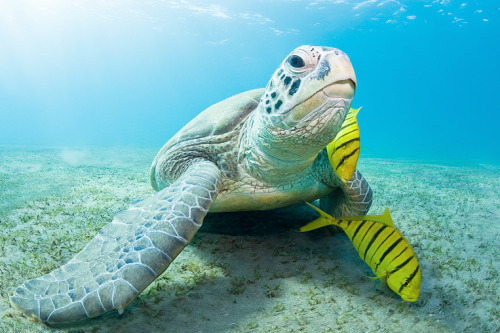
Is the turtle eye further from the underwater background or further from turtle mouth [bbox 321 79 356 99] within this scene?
the underwater background

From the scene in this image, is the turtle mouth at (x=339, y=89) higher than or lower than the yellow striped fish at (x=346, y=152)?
higher

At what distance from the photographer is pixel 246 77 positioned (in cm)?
9375

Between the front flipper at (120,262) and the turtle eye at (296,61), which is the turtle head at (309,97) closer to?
the turtle eye at (296,61)

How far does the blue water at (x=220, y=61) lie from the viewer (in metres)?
34.4

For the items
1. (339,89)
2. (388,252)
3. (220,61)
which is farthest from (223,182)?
(220,61)

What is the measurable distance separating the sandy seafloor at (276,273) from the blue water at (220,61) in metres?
16.4

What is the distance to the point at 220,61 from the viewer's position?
244 ft

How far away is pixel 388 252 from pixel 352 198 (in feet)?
3.59

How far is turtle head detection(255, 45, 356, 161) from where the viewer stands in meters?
1.75

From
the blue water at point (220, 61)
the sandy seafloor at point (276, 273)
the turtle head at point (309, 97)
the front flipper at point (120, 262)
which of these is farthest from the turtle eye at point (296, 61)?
the blue water at point (220, 61)

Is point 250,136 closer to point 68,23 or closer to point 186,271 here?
point 186,271

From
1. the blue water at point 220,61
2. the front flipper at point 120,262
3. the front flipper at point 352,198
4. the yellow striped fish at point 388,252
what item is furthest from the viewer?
the blue water at point 220,61

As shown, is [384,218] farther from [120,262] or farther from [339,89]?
[120,262]

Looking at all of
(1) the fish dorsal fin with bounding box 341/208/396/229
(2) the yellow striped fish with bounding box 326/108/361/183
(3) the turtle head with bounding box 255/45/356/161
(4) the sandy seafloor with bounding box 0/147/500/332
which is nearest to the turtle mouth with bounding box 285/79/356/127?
(3) the turtle head with bounding box 255/45/356/161
